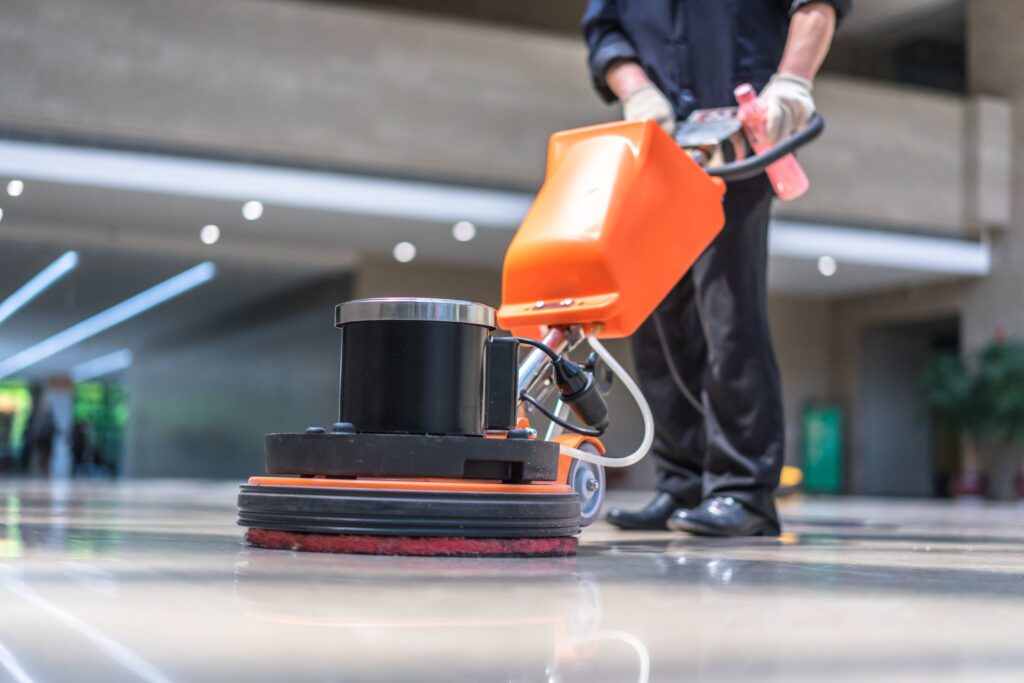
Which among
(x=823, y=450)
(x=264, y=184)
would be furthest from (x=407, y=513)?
(x=823, y=450)

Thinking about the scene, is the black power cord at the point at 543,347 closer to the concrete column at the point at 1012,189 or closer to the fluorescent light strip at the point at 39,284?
the fluorescent light strip at the point at 39,284

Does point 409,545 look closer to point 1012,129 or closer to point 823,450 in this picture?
point 1012,129

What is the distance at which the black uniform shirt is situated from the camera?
5.98 feet

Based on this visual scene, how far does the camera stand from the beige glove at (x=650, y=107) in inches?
67.2

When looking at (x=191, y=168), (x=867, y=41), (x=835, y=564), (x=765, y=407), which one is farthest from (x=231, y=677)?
(x=867, y=41)

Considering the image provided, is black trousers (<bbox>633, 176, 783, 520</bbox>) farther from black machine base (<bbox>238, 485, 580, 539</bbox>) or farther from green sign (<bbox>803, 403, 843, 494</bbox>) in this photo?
green sign (<bbox>803, 403, 843, 494</bbox>)

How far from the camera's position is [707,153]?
168cm

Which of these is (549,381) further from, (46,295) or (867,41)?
(867,41)

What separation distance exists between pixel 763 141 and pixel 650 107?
193 mm

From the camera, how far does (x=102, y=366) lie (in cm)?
1128

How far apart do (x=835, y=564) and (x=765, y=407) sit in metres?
0.64

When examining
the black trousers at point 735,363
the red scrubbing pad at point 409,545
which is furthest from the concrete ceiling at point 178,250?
the red scrubbing pad at point 409,545

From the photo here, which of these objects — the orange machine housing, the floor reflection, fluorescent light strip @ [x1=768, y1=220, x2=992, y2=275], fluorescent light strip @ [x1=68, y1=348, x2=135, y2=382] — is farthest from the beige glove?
fluorescent light strip @ [x1=68, y1=348, x2=135, y2=382]

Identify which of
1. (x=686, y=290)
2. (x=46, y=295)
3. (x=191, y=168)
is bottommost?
(x=686, y=290)
